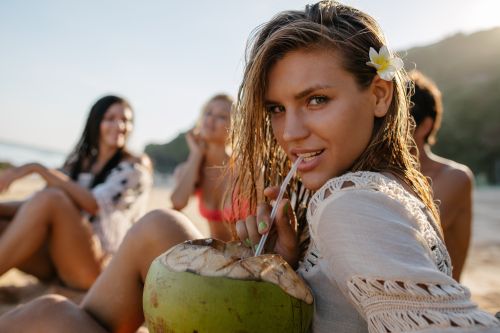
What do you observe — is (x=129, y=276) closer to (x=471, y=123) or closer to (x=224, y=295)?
(x=224, y=295)

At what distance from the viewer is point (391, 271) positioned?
0.81m

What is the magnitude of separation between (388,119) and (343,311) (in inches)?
21.8

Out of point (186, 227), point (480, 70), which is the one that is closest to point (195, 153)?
point (186, 227)

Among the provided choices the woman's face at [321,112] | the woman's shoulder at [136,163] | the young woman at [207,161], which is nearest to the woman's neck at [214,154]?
the young woman at [207,161]

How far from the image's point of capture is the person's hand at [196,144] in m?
4.30

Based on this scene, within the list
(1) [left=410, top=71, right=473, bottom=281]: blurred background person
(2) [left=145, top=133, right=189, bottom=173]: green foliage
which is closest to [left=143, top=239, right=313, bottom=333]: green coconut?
(1) [left=410, top=71, right=473, bottom=281]: blurred background person

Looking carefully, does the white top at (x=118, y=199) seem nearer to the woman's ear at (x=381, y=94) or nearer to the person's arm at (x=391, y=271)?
the woman's ear at (x=381, y=94)

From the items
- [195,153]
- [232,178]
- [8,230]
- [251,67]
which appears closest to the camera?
[251,67]

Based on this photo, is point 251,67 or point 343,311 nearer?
point 343,311

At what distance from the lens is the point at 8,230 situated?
2744 mm

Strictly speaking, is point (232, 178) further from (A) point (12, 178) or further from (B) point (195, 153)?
(B) point (195, 153)

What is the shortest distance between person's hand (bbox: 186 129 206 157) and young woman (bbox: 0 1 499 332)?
2702mm

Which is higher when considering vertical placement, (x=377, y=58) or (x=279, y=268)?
(x=377, y=58)

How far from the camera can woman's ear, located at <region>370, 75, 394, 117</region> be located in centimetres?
130
